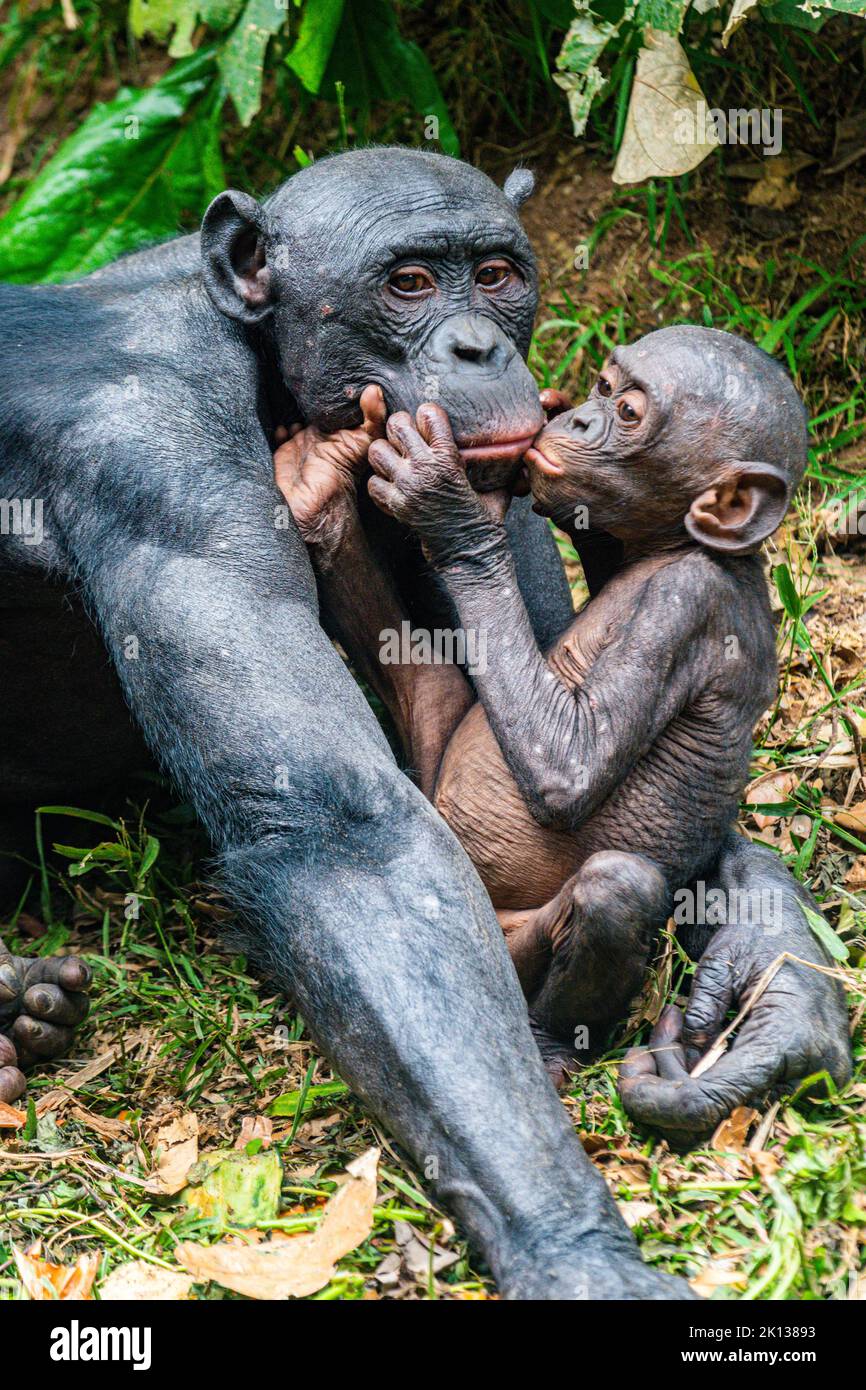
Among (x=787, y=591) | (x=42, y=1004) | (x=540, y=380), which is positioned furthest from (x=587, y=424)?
(x=540, y=380)

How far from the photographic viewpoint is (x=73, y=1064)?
382 centimetres

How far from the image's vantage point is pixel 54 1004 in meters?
3.74

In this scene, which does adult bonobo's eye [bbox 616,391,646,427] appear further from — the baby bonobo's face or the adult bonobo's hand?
the adult bonobo's hand

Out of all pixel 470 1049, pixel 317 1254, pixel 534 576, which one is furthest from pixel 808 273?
pixel 317 1254

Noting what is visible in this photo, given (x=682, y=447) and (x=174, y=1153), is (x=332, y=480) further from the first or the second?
(x=174, y=1153)

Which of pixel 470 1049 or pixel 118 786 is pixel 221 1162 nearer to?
pixel 470 1049

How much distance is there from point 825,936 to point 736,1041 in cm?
43

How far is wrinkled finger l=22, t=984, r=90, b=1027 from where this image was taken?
3725mm

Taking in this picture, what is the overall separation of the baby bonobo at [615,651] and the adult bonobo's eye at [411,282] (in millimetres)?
297

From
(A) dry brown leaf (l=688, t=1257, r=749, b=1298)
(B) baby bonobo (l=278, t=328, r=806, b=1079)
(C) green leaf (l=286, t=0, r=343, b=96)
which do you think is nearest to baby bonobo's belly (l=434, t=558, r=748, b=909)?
(B) baby bonobo (l=278, t=328, r=806, b=1079)

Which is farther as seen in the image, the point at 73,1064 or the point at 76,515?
the point at 73,1064
